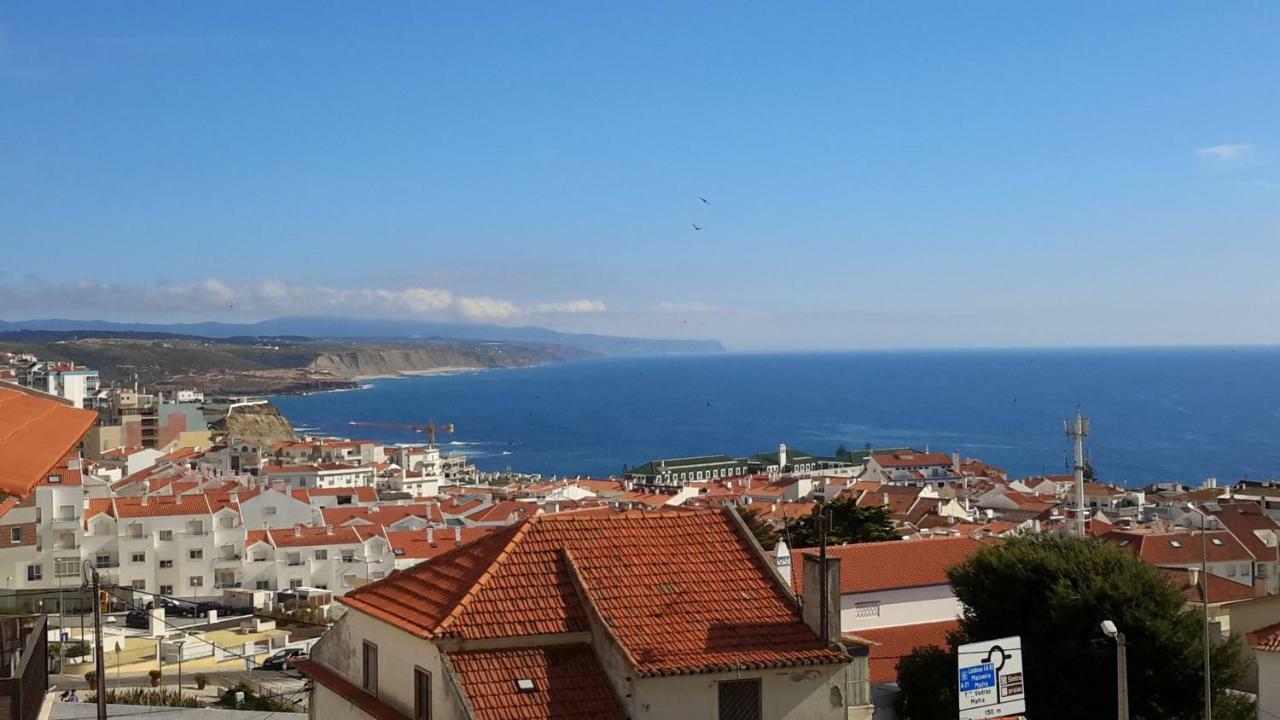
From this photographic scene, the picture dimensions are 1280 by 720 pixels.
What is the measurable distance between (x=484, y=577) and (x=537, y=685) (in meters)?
1.22

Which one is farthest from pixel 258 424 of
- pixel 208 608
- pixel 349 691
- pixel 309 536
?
pixel 349 691

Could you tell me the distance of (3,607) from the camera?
38.1 m

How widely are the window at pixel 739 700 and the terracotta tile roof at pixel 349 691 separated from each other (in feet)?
8.76

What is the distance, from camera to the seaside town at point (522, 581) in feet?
33.1

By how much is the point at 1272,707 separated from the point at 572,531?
10.3m

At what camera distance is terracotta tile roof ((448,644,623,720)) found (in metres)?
9.76

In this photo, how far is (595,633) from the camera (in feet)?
34.0

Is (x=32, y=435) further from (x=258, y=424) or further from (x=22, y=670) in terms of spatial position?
(x=258, y=424)

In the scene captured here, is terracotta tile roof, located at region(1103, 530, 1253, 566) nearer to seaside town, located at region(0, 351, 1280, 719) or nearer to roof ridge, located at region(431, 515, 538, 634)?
seaside town, located at region(0, 351, 1280, 719)

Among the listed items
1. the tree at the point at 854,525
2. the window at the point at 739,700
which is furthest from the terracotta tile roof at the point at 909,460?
the window at the point at 739,700

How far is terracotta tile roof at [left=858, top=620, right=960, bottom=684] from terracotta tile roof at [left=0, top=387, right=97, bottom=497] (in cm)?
2069

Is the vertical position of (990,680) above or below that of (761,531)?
above

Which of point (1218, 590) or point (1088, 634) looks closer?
point (1088, 634)

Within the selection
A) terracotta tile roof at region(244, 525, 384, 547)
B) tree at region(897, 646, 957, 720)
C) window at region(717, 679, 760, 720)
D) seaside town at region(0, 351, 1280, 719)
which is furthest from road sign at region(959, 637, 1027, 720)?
terracotta tile roof at region(244, 525, 384, 547)
